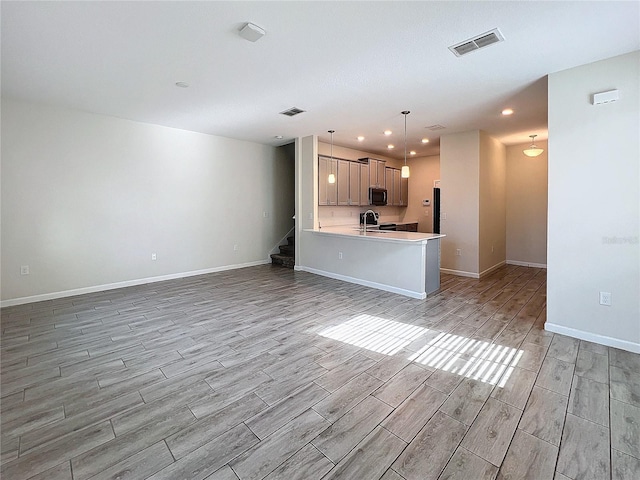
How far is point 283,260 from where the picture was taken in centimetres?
724

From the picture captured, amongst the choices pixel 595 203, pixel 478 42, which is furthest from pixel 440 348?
pixel 478 42

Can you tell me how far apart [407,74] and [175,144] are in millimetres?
4513

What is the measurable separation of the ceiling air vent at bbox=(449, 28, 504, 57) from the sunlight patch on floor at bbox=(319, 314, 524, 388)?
2.85 metres

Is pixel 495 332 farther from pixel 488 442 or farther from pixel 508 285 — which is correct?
pixel 508 285

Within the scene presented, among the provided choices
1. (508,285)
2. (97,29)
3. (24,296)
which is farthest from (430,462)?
(24,296)

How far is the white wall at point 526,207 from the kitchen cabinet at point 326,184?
14.0 ft

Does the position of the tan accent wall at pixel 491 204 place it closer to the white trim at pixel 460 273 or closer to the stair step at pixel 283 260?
the white trim at pixel 460 273

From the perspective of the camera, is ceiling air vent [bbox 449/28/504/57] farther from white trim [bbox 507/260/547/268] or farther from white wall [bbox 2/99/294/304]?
white trim [bbox 507/260/547/268]

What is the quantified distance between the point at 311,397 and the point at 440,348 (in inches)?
57.5

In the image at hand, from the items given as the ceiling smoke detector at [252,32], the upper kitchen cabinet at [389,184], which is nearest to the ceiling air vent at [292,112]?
the ceiling smoke detector at [252,32]

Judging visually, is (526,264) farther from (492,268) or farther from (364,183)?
(364,183)

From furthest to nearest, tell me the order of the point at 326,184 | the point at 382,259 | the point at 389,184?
the point at 389,184 < the point at 326,184 < the point at 382,259

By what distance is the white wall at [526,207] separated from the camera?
22.4 feet

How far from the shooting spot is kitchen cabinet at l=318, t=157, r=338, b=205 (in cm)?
659
